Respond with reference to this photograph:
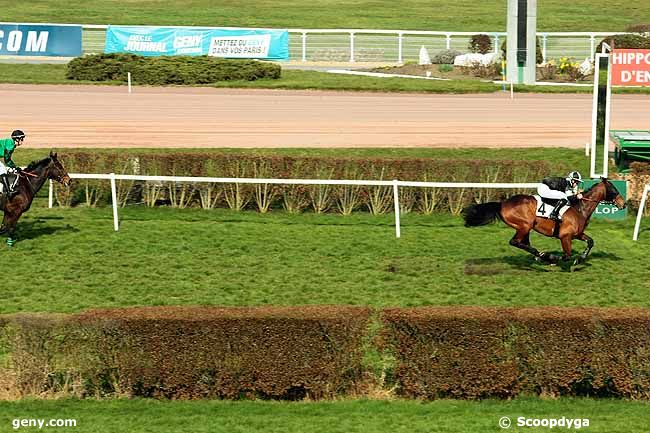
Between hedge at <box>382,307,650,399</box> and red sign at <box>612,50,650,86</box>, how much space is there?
11.4 metres

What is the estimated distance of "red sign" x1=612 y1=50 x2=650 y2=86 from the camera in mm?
22656

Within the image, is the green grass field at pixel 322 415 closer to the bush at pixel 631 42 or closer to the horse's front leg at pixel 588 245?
the horse's front leg at pixel 588 245

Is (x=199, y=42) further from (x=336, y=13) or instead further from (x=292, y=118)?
(x=336, y=13)

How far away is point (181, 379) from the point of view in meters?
12.0

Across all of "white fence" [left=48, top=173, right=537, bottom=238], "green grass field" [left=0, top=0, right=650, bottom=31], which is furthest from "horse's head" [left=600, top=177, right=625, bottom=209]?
"green grass field" [left=0, top=0, right=650, bottom=31]

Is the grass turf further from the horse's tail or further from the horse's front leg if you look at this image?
the horse's tail

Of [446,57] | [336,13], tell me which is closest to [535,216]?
[446,57]

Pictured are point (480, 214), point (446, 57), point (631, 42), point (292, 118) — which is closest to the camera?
point (480, 214)

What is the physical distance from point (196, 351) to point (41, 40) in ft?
121

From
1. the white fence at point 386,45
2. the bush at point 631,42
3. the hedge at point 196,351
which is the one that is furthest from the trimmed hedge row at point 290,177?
the white fence at point 386,45

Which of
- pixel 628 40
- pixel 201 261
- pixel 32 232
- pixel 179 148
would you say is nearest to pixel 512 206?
pixel 201 261

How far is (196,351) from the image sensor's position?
1204 cm

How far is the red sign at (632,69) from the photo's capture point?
22.7 meters

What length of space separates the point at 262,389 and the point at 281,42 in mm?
34695
